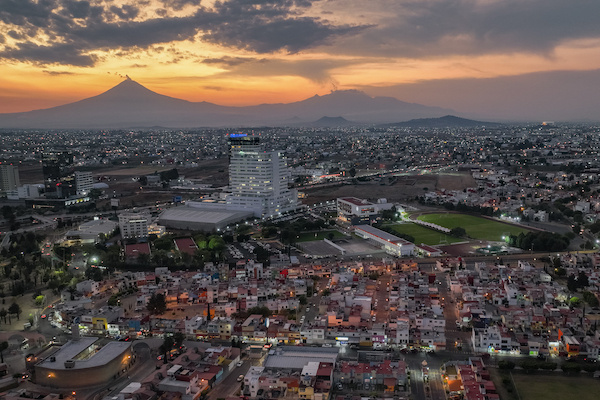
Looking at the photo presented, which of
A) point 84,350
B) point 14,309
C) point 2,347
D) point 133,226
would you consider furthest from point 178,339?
point 133,226

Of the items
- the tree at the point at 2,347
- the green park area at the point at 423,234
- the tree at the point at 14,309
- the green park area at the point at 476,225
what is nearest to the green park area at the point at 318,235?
the green park area at the point at 423,234

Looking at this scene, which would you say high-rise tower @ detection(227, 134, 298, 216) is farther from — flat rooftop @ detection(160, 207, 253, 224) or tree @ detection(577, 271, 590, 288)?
tree @ detection(577, 271, 590, 288)

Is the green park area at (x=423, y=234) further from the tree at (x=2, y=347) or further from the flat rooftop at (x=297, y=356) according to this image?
the tree at (x=2, y=347)

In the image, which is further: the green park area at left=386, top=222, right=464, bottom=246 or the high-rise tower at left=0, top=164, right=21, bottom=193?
the high-rise tower at left=0, top=164, right=21, bottom=193

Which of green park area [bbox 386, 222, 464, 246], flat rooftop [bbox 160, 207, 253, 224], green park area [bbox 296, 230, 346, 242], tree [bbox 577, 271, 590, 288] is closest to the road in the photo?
tree [bbox 577, 271, 590, 288]

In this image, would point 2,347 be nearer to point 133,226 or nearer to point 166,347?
point 166,347
